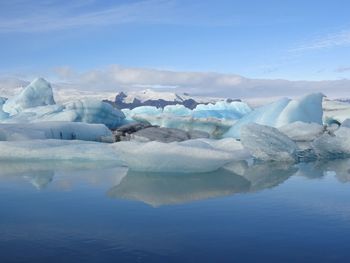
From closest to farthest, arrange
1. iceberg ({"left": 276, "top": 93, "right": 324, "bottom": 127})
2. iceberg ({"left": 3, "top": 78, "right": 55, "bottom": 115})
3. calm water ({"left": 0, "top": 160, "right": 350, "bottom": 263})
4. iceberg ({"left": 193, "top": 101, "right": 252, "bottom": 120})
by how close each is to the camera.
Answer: calm water ({"left": 0, "top": 160, "right": 350, "bottom": 263})
iceberg ({"left": 276, "top": 93, "right": 324, "bottom": 127})
iceberg ({"left": 3, "top": 78, "right": 55, "bottom": 115})
iceberg ({"left": 193, "top": 101, "right": 252, "bottom": 120})

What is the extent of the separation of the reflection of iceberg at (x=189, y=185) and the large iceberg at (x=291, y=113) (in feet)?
29.6

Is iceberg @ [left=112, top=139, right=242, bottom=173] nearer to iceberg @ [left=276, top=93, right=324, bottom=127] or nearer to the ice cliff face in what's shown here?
iceberg @ [left=276, top=93, right=324, bottom=127]

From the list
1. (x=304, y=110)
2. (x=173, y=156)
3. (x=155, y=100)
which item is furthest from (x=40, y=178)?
(x=155, y=100)

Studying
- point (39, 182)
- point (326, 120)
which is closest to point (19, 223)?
point (39, 182)

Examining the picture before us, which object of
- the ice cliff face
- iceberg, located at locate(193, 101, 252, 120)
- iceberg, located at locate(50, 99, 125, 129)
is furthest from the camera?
iceberg, located at locate(193, 101, 252, 120)

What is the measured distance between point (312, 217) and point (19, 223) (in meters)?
2.79

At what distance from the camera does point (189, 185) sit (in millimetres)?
6293

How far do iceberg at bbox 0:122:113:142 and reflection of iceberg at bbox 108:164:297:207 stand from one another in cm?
631

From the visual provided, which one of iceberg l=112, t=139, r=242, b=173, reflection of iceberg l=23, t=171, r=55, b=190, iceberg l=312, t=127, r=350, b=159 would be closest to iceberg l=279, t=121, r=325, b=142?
iceberg l=312, t=127, r=350, b=159

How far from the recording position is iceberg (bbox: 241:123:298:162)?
31.0 feet

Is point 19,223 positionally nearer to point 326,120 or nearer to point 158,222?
point 158,222

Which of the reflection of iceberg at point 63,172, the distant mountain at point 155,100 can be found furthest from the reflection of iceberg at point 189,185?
the distant mountain at point 155,100

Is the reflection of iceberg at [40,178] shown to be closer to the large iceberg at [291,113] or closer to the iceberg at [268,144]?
the iceberg at [268,144]

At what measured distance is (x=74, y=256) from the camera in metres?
3.18
